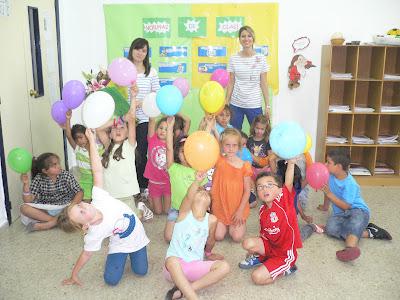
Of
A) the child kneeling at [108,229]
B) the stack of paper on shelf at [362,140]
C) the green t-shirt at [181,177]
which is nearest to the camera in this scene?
the child kneeling at [108,229]

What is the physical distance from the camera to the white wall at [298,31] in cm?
412

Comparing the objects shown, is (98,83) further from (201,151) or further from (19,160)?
(201,151)

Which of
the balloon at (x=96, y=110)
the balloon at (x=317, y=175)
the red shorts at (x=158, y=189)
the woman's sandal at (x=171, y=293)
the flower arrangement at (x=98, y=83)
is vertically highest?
the flower arrangement at (x=98, y=83)

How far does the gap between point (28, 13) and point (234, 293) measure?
266cm

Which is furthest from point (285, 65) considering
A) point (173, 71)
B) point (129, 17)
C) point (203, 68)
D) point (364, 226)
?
point (364, 226)

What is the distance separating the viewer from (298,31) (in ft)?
13.7

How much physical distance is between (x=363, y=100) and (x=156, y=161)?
7.54ft

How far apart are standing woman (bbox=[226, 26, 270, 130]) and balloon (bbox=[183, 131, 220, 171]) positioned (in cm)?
155

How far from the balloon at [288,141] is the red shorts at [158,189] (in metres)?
1.19

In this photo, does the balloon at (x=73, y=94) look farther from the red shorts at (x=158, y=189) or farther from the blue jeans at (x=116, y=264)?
the blue jeans at (x=116, y=264)

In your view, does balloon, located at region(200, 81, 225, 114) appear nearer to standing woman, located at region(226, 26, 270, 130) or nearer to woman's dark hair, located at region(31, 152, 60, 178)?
standing woman, located at region(226, 26, 270, 130)

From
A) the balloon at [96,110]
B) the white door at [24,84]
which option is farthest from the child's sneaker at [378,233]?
the white door at [24,84]

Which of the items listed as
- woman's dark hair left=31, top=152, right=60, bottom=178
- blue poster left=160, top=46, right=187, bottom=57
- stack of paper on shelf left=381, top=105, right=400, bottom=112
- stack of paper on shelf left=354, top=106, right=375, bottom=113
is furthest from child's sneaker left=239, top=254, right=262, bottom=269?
blue poster left=160, top=46, right=187, bottom=57

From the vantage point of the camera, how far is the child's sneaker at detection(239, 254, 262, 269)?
2.41 meters
